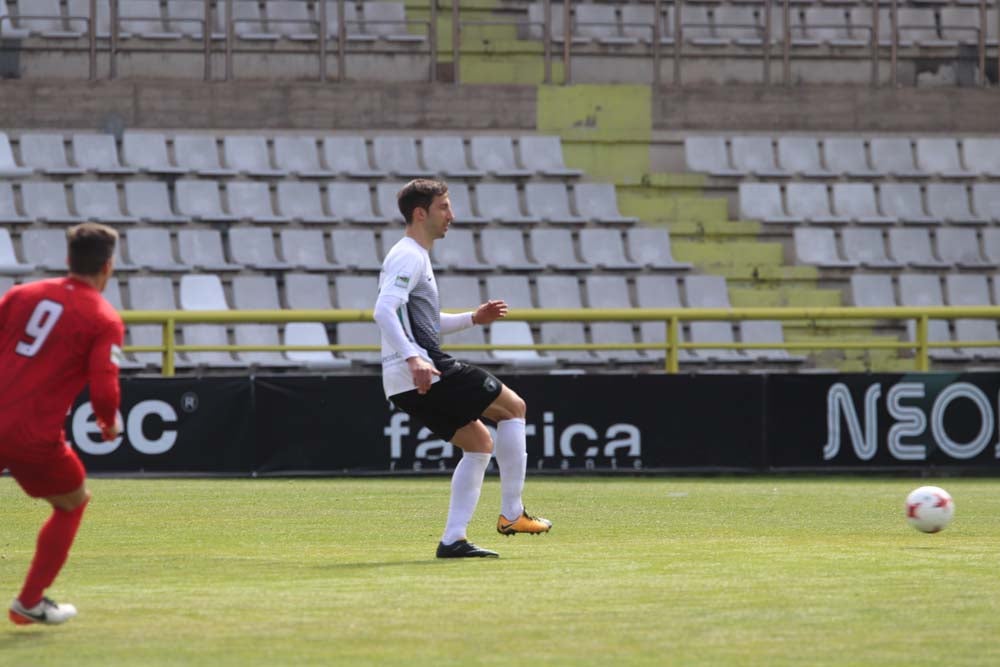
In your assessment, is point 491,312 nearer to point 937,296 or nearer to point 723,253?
point 723,253

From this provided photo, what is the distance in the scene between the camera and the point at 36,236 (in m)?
18.2

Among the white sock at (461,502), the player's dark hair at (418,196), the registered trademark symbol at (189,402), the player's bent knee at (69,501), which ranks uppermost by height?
the player's dark hair at (418,196)

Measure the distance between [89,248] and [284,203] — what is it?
1326 centimetres

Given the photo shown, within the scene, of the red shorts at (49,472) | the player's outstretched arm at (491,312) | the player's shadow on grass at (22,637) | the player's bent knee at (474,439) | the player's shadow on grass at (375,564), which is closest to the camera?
the player's shadow on grass at (22,637)

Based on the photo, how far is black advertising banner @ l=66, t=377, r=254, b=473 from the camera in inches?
573

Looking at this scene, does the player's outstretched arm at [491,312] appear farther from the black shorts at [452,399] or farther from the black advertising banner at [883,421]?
the black advertising banner at [883,421]

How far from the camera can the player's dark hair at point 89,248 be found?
626 centimetres

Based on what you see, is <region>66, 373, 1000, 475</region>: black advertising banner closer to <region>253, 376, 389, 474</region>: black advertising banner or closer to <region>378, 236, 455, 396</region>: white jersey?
<region>253, 376, 389, 474</region>: black advertising banner

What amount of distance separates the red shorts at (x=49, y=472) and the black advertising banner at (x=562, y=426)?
332 inches

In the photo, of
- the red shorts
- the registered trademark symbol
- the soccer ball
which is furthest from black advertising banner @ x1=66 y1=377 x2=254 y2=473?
the red shorts

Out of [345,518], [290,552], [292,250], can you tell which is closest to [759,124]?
[292,250]

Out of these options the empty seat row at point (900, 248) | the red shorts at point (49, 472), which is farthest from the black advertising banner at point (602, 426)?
the red shorts at point (49, 472)

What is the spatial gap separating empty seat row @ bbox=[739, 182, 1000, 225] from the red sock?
15.2 meters

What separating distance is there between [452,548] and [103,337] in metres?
2.70
